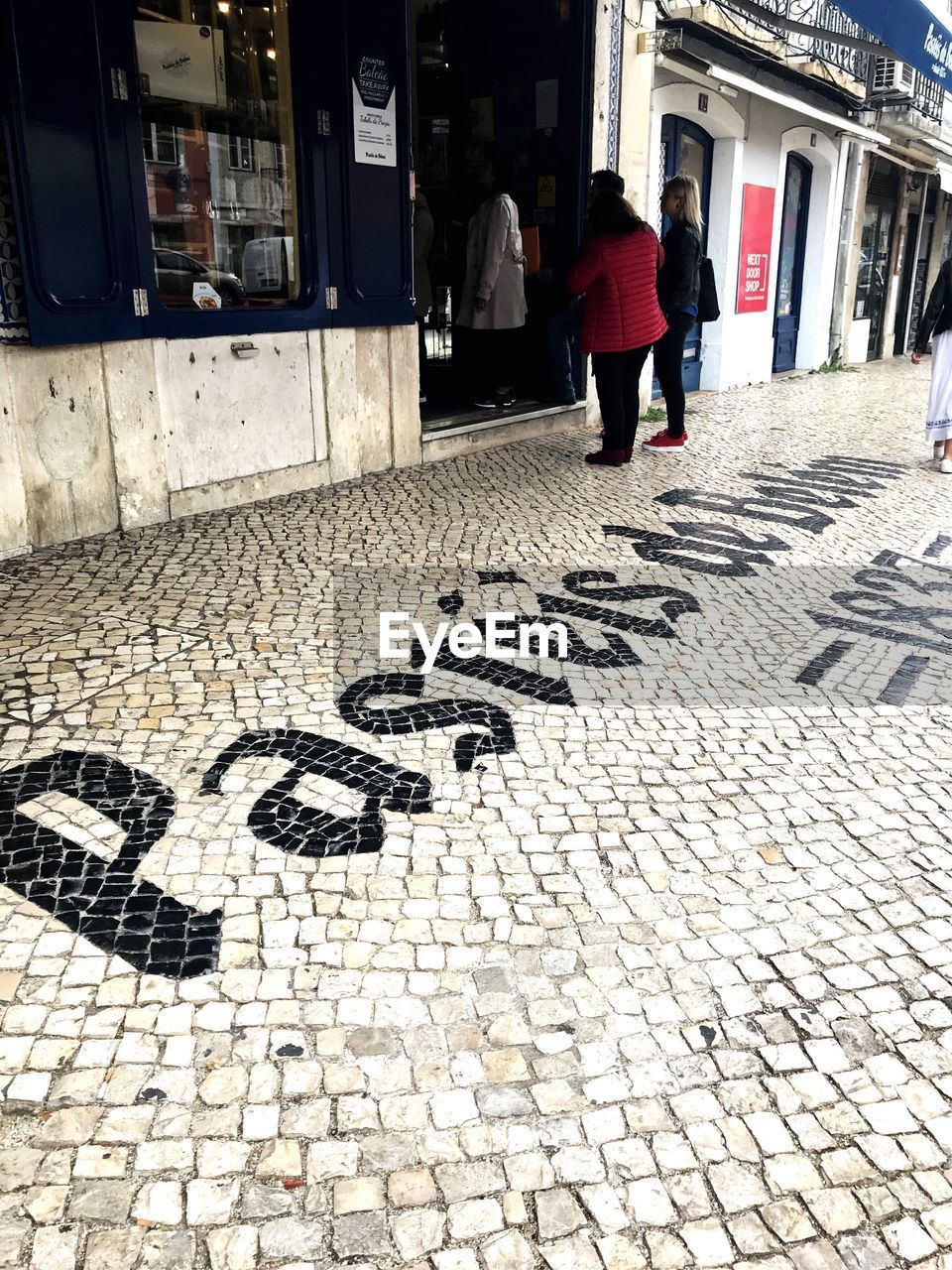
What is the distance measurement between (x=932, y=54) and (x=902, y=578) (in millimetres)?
4882

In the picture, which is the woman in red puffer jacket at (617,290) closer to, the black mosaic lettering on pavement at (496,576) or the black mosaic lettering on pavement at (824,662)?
the black mosaic lettering on pavement at (496,576)

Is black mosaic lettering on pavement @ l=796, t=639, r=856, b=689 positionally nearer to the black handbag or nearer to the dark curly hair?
the dark curly hair

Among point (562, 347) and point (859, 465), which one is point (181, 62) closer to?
point (562, 347)

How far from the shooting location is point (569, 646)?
13.4ft

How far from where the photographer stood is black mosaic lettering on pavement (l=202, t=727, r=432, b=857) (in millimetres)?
2711

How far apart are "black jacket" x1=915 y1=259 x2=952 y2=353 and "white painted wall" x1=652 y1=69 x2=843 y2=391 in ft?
11.1

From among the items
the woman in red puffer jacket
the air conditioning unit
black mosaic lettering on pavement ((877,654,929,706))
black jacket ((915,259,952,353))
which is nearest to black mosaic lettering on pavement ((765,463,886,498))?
black jacket ((915,259,952,353))

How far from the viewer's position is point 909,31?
23.4 feet

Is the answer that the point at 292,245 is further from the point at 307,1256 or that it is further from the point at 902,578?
the point at 307,1256

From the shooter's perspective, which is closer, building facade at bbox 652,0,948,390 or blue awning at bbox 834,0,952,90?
blue awning at bbox 834,0,952,90

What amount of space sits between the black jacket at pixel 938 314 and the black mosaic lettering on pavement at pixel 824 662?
13.1 feet

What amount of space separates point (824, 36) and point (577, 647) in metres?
9.13

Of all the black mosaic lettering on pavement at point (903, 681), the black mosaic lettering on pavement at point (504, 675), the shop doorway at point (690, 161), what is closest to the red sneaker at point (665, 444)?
the shop doorway at point (690, 161)

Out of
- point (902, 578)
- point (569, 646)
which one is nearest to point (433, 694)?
point (569, 646)
